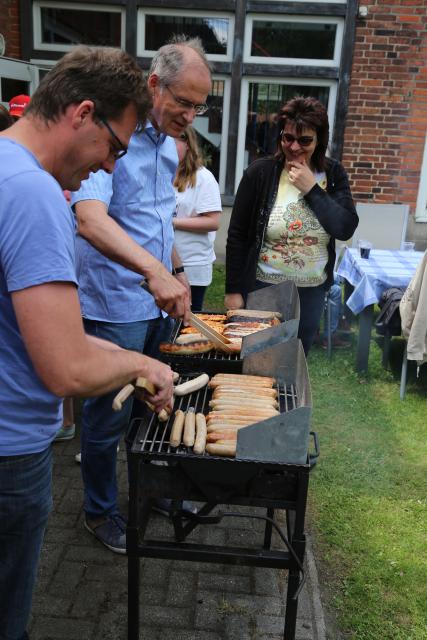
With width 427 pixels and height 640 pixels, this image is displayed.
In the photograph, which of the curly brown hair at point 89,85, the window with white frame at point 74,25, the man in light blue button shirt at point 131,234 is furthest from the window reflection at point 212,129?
the curly brown hair at point 89,85

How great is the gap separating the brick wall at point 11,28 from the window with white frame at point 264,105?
11.5 ft

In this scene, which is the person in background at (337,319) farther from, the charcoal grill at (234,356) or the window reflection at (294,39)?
the window reflection at (294,39)

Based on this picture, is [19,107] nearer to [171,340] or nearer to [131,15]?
[171,340]

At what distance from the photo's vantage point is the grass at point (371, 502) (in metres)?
2.87

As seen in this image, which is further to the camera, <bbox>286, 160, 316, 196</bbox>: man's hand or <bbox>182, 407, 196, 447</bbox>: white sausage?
<bbox>286, 160, 316, 196</bbox>: man's hand

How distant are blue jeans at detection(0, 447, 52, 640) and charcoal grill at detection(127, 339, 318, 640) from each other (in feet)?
1.20

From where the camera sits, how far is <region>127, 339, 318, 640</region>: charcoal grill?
1970 millimetres

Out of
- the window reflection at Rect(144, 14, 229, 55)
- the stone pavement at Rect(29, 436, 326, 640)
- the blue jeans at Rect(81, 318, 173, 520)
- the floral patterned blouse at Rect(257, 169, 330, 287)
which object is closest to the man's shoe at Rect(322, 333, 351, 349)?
the floral patterned blouse at Rect(257, 169, 330, 287)

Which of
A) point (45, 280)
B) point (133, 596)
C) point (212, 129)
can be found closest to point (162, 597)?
point (133, 596)

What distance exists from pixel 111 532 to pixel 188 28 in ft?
26.2

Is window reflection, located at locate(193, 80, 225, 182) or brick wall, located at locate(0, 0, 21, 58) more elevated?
brick wall, located at locate(0, 0, 21, 58)

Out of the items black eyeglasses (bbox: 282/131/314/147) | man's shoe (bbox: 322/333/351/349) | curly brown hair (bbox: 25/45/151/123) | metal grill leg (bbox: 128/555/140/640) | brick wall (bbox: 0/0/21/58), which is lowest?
man's shoe (bbox: 322/333/351/349)

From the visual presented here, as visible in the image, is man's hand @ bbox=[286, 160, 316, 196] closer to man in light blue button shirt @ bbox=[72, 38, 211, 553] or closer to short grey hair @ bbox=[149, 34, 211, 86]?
man in light blue button shirt @ bbox=[72, 38, 211, 553]

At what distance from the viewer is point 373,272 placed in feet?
19.3
